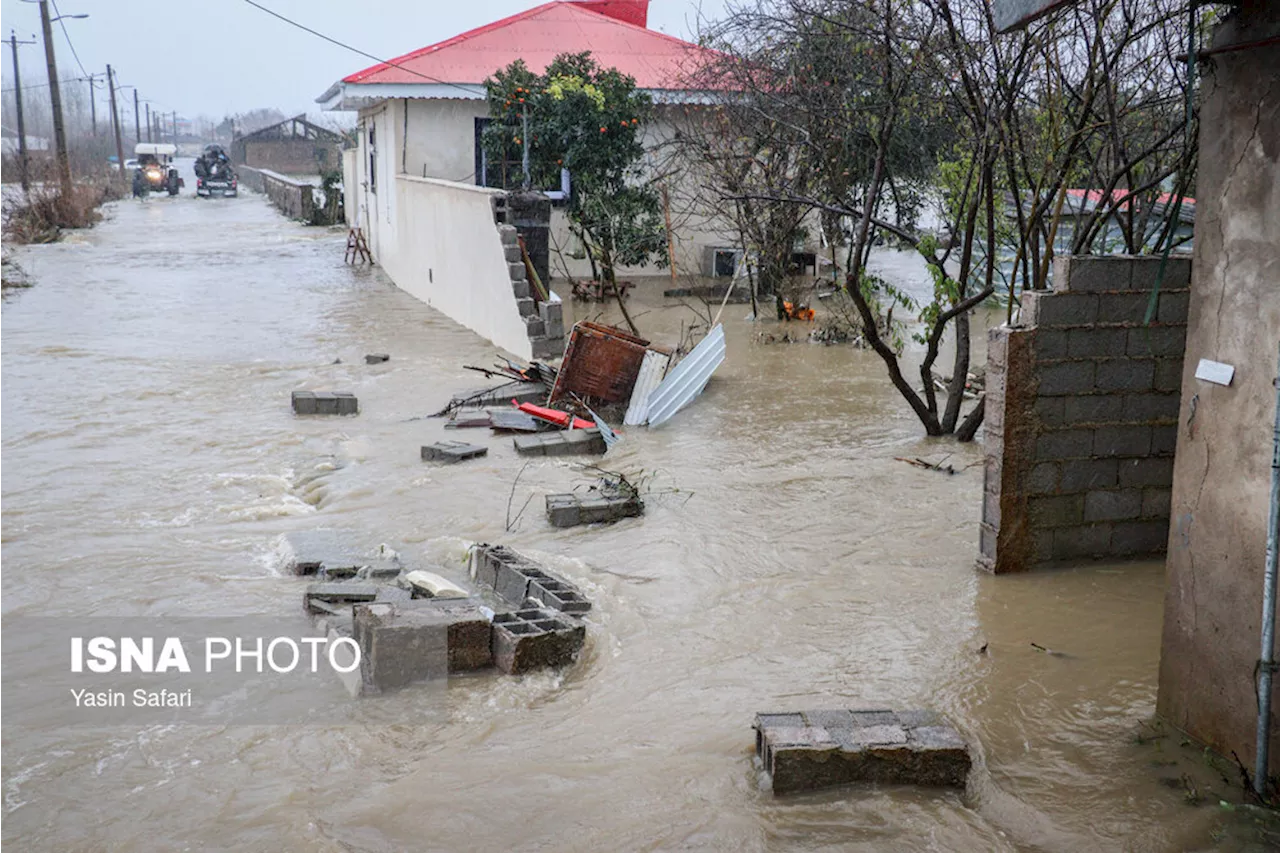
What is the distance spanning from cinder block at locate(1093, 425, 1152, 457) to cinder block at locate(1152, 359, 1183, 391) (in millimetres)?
244

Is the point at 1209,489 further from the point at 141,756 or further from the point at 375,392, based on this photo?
the point at 375,392

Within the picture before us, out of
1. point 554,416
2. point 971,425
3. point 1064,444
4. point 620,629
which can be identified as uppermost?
point 1064,444

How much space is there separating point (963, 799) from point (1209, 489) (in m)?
1.42

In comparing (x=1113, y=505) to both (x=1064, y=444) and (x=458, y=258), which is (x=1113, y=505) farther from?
(x=458, y=258)

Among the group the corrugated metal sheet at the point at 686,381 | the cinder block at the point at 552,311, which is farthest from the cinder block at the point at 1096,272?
the cinder block at the point at 552,311

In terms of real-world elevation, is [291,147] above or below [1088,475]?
above

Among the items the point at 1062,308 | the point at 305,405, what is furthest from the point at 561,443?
the point at 1062,308

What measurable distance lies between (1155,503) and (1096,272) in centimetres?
138

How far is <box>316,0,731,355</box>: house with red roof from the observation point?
1886 cm

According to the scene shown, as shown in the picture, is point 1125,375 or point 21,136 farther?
point 21,136

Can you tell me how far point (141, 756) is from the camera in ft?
14.9

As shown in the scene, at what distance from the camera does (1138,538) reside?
659 centimetres

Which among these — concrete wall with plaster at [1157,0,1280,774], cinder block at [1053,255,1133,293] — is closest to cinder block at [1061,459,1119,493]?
cinder block at [1053,255,1133,293]

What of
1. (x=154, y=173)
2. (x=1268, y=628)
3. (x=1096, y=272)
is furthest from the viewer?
(x=154, y=173)
